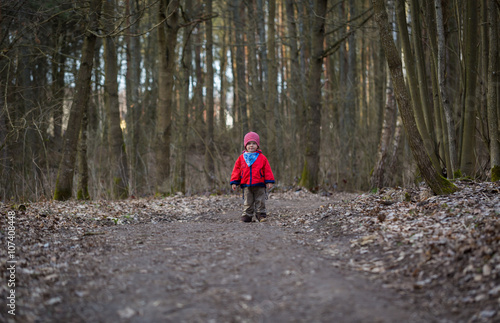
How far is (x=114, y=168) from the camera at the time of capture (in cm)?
1348

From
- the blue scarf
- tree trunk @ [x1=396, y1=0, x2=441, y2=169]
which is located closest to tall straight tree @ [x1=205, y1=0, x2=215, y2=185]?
the blue scarf

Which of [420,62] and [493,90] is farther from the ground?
[420,62]

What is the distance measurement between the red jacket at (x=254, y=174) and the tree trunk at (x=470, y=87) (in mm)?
4056

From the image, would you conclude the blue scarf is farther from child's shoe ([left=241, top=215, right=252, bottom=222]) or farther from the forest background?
the forest background

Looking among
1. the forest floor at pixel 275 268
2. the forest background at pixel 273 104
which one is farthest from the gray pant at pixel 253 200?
the forest background at pixel 273 104

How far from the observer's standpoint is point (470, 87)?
8641 mm

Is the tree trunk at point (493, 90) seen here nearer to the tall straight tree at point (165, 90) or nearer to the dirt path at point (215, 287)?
the dirt path at point (215, 287)

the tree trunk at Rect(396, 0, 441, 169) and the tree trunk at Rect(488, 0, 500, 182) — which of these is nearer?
the tree trunk at Rect(488, 0, 500, 182)

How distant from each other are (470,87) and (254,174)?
15.2 feet

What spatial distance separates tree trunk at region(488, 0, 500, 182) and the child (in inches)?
158

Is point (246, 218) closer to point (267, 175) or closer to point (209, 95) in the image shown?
point (267, 175)

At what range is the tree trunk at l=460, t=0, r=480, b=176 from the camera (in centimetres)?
859

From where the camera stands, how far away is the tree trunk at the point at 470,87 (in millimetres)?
8594

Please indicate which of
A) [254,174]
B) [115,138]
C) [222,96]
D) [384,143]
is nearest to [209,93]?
[115,138]
